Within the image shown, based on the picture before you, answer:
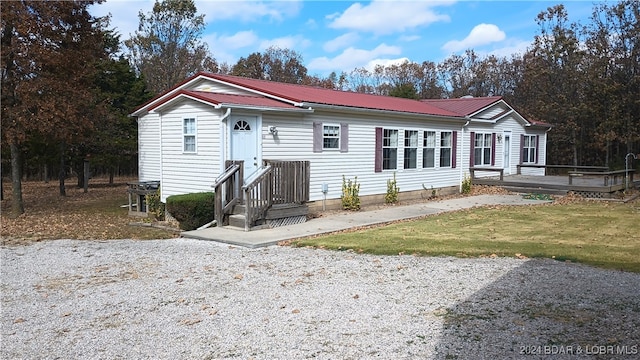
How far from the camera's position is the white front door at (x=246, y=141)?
456 inches

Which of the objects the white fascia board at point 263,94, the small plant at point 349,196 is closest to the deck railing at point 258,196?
the white fascia board at point 263,94

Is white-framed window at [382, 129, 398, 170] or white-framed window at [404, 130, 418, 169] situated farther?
white-framed window at [404, 130, 418, 169]

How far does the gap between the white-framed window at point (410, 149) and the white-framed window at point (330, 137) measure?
3418mm

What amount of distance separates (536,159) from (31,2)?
22515mm

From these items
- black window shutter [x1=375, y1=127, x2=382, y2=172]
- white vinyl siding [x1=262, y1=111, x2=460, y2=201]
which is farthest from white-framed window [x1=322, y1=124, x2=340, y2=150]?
black window shutter [x1=375, y1=127, x2=382, y2=172]

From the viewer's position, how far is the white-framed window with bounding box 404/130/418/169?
16766 mm

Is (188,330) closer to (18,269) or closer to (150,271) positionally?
(150,271)

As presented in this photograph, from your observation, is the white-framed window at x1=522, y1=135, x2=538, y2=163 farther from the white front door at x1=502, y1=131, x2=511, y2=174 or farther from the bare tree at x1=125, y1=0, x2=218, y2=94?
the bare tree at x1=125, y1=0, x2=218, y2=94

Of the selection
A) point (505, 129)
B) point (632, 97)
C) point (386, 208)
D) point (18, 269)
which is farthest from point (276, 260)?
point (632, 97)

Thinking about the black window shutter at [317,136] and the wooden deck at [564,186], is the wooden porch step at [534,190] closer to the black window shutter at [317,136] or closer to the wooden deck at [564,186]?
the wooden deck at [564,186]

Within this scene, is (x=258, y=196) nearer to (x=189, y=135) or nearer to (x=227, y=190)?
(x=227, y=190)

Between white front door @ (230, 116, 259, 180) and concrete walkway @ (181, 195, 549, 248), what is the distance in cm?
176

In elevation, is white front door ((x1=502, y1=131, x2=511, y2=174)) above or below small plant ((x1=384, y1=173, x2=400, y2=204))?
above

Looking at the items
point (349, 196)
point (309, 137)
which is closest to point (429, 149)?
point (349, 196)
